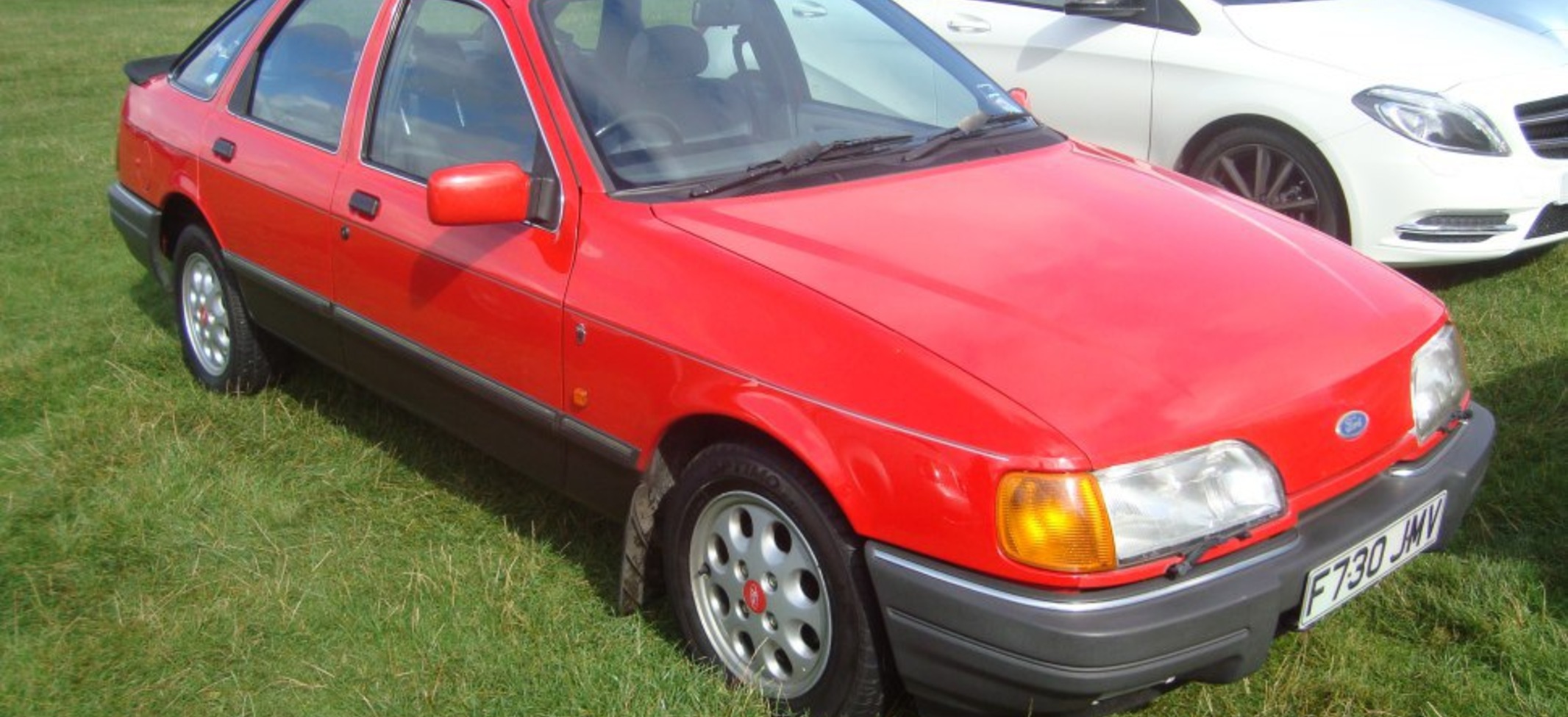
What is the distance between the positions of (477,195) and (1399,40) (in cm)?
406

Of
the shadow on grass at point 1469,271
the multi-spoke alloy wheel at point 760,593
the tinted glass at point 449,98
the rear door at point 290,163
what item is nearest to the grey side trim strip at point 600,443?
the multi-spoke alloy wheel at point 760,593

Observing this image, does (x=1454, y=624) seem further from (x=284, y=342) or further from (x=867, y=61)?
(x=284, y=342)

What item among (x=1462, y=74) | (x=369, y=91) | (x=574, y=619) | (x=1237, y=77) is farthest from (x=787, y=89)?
(x=1462, y=74)

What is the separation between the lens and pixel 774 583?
326 centimetres

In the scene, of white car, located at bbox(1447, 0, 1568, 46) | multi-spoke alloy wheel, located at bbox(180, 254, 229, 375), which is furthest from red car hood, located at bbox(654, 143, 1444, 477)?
white car, located at bbox(1447, 0, 1568, 46)

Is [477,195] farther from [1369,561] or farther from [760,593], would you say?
[1369,561]

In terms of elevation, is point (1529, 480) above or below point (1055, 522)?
below

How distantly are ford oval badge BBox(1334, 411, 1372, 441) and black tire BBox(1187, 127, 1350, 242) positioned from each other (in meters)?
2.84

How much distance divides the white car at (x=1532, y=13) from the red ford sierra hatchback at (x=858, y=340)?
3.59 meters

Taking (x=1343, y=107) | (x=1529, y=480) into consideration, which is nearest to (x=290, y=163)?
(x=1529, y=480)

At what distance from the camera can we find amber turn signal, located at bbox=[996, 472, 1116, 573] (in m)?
2.74

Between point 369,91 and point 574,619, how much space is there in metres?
1.61

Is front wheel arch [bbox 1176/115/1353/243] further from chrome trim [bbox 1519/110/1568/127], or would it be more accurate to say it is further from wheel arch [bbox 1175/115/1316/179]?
chrome trim [bbox 1519/110/1568/127]

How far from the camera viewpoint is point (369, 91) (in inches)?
172
